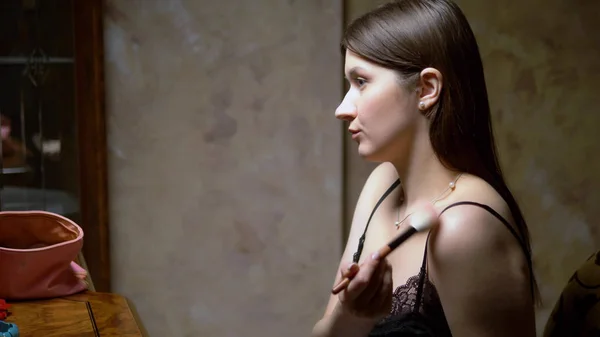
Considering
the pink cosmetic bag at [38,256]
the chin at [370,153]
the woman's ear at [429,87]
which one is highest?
the woman's ear at [429,87]

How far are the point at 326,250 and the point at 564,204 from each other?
30.6 inches

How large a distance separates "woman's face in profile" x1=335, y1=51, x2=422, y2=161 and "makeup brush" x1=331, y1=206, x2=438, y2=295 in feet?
0.47

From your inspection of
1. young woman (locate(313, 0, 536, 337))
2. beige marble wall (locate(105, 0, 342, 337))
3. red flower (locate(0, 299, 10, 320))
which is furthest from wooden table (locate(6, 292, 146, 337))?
Result: beige marble wall (locate(105, 0, 342, 337))

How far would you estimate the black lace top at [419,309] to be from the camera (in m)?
1.02

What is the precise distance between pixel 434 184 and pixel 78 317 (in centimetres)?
65

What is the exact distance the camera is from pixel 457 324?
3.20 feet

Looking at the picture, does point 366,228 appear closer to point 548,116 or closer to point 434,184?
point 434,184

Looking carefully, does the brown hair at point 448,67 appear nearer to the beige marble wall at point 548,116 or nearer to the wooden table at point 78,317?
the wooden table at point 78,317

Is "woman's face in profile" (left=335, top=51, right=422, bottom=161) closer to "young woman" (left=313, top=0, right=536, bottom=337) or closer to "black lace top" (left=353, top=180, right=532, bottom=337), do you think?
"young woman" (left=313, top=0, right=536, bottom=337)

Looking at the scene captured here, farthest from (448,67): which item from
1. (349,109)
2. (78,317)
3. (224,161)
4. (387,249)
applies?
(224,161)

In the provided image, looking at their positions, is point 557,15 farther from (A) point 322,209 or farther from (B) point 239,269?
(B) point 239,269

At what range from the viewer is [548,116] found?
218cm

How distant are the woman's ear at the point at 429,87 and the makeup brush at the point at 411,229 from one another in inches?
6.6

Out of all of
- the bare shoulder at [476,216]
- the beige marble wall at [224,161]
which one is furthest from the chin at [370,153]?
the beige marble wall at [224,161]
